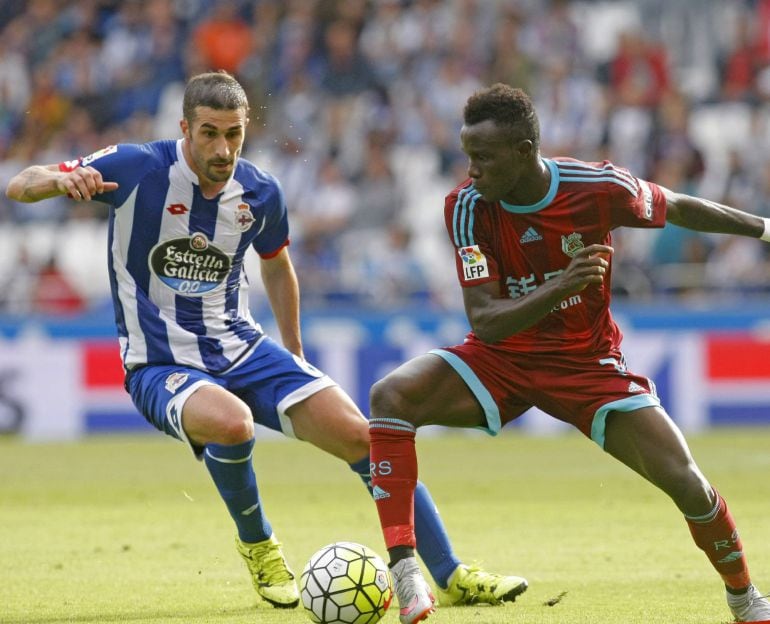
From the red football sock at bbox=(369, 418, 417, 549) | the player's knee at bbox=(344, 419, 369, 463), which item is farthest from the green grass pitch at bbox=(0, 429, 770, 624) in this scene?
the player's knee at bbox=(344, 419, 369, 463)

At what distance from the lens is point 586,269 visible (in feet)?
17.8

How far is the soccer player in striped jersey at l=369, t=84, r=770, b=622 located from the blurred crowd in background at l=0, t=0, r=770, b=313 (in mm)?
9726

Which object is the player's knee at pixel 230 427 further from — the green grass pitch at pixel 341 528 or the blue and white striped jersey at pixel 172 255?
the green grass pitch at pixel 341 528

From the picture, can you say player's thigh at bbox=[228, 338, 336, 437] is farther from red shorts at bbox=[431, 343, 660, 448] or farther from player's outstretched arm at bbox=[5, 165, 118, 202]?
player's outstretched arm at bbox=[5, 165, 118, 202]

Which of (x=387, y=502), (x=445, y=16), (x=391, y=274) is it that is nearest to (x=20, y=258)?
(x=391, y=274)

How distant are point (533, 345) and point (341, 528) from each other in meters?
3.27

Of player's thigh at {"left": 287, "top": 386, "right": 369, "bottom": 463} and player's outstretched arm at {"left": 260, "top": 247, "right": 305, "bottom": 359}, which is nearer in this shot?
player's thigh at {"left": 287, "top": 386, "right": 369, "bottom": 463}

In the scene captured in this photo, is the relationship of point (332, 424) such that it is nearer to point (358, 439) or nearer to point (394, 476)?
point (358, 439)

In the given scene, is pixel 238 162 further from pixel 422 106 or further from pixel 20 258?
pixel 422 106

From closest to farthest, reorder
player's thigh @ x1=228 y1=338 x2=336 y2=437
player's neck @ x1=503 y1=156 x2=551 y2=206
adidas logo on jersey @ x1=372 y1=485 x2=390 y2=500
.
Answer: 1. player's neck @ x1=503 y1=156 x2=551 y2=206
2. adidas logo on jersey @ x1=372 y1=485 x2=390 y2=500
3. player's thigh @ x1=228 y1=338 x2=336 y2=437

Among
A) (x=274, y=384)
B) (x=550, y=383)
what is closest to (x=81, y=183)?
(x=274, y=384)

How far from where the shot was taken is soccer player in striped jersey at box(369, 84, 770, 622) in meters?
5.69

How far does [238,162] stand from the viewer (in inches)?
275

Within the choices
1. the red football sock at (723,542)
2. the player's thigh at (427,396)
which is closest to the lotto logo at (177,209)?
the player's thigh at (427,396)
